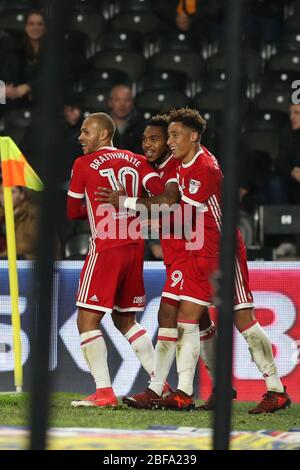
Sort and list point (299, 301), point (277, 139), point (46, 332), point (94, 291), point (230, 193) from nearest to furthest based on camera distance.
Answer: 1. point (46, 332)
2. point (230, 193)
3. point (94, 291)
4. point (299, 301)
5. point (277, 139)

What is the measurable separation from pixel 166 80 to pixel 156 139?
129 inches

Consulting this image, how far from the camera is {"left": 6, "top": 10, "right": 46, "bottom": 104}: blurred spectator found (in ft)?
29.9

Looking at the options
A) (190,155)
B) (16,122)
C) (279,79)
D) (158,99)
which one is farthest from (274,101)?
(190,155)

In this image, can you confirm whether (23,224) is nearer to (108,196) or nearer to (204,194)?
(108,196)

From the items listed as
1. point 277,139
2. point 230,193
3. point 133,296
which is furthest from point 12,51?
point 230,193

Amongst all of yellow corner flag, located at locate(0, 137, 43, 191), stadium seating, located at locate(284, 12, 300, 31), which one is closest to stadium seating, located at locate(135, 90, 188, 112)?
stadium seating, located at locate(284, 12, 300, 31)

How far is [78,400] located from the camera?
22.8ft

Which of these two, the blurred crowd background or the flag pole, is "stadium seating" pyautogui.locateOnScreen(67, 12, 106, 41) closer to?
the blurred crowd background

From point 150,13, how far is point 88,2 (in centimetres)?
58

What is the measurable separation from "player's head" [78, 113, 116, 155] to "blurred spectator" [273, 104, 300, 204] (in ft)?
5.79

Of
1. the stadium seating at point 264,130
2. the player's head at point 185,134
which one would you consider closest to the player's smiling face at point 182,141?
the player's head at point 185,134

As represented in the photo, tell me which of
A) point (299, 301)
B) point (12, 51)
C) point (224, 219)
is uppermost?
point (12, 51)

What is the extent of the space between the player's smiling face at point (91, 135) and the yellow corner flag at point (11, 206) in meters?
0.36

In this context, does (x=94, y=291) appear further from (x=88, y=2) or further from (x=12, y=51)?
(x=88, y=2)
